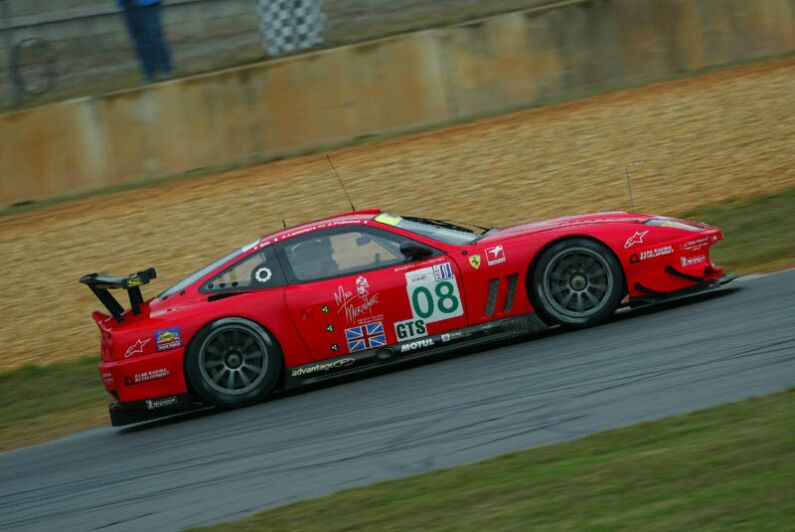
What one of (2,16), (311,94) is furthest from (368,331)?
(2,16)

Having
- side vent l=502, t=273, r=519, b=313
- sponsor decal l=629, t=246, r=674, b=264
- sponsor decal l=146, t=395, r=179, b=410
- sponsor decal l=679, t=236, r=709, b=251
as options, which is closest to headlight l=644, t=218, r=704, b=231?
sponsor decal l=679, t=236, r=709, b=251

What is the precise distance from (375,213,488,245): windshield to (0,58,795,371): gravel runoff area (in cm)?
428

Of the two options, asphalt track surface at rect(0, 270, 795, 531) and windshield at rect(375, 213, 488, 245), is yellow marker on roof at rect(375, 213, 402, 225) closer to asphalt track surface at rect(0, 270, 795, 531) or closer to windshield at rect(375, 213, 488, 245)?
windshield at rect(375, 213, 488, 245)

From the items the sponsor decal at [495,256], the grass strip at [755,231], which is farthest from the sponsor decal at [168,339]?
the grass strip at [755,231]

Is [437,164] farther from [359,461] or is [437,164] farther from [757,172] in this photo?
[359,461]

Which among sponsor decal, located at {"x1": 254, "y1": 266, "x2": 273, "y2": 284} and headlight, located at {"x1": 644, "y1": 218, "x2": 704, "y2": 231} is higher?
sponsor decal, located at {"x1": 254, "y1": 266, "x2": 273, "y2": 284}

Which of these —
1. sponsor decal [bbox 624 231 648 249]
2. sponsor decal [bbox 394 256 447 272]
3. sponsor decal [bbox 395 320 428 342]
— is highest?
sponsor decal [bbox 394 256 447 272]

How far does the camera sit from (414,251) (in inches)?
→ 345

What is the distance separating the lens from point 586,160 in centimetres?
1464

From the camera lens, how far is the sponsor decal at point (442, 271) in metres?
8.72

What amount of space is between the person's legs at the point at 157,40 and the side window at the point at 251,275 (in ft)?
25.6

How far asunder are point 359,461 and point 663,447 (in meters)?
1.86

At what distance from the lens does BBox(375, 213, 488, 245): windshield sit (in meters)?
8.99

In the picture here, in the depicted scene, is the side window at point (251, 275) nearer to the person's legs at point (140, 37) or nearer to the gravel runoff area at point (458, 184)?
the gravel runoff area at point (458, 184)
